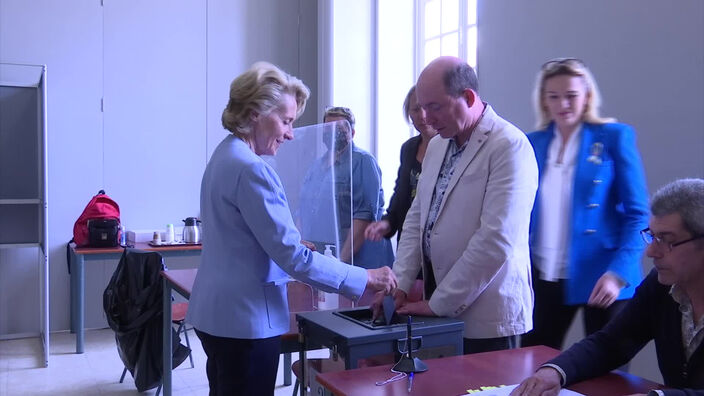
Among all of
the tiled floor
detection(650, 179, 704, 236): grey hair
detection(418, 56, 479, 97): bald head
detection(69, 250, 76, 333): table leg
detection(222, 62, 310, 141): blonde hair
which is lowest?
the tiled floor

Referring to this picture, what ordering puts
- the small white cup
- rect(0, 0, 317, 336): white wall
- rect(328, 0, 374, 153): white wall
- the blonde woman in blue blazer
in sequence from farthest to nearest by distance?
rect(328, 0, 374, 153): white wall < rect(0, 0, 317, 336): white wall < the small white cup < the blonde woman in blue blazer

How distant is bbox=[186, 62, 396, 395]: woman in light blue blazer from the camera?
1.78 metres

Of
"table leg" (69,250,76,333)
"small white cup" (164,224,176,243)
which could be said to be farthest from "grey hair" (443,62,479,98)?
"table leg" (69,250,76,333)

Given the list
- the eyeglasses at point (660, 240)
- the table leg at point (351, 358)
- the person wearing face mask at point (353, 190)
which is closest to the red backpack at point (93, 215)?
the person wearing face mask at point (353, 190)

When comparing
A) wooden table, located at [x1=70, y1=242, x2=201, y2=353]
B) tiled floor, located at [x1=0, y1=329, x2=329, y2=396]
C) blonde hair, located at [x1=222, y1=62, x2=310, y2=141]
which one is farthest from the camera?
wooden table, located at [x1=70, y1=242, x2=201, y2=353]

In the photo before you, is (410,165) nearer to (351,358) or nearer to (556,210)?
(556,210)

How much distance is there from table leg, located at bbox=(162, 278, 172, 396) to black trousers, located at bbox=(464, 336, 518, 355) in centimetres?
189

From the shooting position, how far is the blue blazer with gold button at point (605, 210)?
2.25m

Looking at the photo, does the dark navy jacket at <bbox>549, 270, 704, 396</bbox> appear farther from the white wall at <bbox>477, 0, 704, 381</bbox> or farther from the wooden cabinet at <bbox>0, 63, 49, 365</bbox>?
the wooden cabinet at <bbox>0, 63, 49, 365</bbox>

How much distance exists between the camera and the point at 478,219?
193 cm

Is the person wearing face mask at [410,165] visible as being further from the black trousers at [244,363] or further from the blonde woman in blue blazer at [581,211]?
the black trousers at [244,363]

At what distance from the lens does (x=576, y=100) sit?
2.40 metres

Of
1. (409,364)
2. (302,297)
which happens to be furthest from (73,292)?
(409,364)

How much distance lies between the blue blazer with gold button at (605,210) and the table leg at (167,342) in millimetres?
2039
